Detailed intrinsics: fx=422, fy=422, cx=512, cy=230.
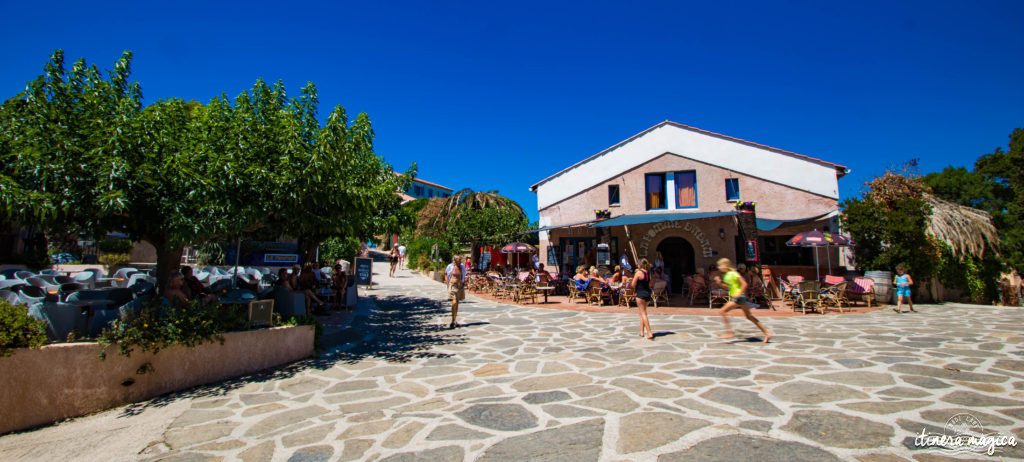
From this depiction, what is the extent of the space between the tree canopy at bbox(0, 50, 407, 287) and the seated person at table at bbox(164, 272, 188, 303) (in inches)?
19.1

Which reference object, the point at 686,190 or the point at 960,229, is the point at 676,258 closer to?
the point at 686,190

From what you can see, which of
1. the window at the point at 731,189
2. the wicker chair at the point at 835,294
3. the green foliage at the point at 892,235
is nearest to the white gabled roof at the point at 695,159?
the window at the point at 731,189

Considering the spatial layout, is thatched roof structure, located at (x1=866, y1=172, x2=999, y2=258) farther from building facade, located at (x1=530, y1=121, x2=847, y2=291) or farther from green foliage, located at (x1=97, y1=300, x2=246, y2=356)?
green foliage, located at (x1=97, y1=300, x2=246, y2=356)

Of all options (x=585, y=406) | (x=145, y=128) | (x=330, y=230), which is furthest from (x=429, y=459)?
(x=145, y=128)

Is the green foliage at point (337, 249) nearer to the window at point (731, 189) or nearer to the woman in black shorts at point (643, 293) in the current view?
the window at point (731, 189)

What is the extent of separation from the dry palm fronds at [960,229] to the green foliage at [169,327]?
1888 cm

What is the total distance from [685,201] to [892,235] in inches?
243

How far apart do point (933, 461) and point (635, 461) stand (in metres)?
2.10

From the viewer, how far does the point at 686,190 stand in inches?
655

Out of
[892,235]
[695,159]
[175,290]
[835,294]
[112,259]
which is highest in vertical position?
[695,159]

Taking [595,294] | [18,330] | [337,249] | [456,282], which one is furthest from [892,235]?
[337,249]

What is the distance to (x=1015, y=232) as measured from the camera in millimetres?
27375

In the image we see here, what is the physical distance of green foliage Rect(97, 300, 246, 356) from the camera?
518 cm

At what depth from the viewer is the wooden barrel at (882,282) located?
42.6 feet
